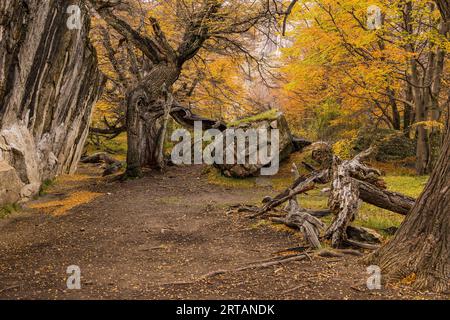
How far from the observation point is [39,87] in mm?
11258

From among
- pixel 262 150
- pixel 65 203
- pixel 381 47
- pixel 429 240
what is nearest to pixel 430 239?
pixel 429 240

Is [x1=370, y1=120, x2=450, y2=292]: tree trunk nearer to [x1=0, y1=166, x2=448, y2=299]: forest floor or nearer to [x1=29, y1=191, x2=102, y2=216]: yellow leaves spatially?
[x1=0, y1=166, x2=448, y2=299]: forest floor

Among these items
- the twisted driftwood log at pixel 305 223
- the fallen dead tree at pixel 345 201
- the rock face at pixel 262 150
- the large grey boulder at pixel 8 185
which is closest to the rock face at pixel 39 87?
the large grey boulder at pixel 8 185

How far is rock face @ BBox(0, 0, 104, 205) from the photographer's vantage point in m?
9.38

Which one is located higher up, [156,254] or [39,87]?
[39,87]

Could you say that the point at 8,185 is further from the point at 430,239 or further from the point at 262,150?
the point at 430,239

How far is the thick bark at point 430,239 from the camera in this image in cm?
424

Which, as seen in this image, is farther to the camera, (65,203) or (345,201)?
(65,203)

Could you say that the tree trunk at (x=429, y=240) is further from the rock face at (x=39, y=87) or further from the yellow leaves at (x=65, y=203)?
the rock face at (x=39, y=87)

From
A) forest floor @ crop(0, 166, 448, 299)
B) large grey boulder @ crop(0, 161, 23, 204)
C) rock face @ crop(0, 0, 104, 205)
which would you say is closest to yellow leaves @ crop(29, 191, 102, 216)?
forest floor @ crop(0, 166, 448, 299)

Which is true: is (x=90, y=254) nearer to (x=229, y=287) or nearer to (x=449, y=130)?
(x=229, y=287)

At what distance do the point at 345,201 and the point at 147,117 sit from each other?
10.2m

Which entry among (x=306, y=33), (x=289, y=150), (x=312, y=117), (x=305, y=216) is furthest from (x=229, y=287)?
(x=312, y=117)

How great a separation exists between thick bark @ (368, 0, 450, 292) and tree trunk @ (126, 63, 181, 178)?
11091mm
